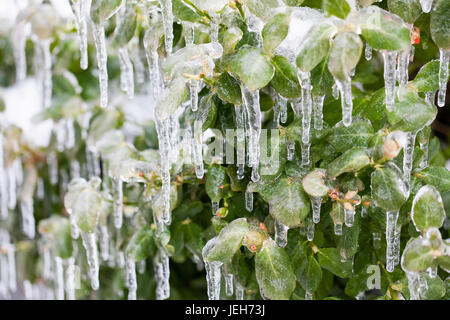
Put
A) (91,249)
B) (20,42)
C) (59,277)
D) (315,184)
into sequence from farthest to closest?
(20,42)
(59,277)
(91,249)
(315,184)

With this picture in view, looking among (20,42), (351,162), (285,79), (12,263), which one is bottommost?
(12,263)

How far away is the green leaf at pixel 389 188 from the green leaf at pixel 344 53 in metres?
0.14

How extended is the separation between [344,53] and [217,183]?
30 cm

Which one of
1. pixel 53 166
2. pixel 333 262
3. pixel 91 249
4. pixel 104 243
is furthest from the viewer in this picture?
pixel 53 166

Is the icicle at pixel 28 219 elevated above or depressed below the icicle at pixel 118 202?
below

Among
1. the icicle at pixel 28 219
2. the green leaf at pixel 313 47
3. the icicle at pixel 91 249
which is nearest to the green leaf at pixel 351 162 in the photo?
the green leaf at pixel 313 47

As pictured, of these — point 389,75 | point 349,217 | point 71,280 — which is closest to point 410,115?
point 389,75

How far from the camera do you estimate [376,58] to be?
1179 millimetres

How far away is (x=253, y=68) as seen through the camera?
626mm

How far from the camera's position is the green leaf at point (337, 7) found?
60 centimetres

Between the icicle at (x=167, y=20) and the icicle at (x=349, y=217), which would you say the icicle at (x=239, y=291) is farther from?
the icicle at (x=167, y=20)

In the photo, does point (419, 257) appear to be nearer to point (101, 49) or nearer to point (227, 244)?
point (227, 244)

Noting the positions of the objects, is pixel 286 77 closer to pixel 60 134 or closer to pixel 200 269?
pixel 200 269
